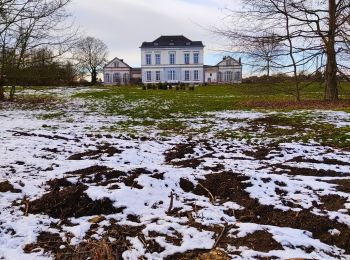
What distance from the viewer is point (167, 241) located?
11.3ft

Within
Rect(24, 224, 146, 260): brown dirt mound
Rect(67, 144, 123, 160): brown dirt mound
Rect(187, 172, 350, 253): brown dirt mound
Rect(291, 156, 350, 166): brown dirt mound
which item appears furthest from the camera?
Rect(67, 144, 123, 160): brown dirt mound

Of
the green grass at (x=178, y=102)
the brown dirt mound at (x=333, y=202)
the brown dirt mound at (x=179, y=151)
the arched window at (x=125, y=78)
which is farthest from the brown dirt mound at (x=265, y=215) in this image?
the arched window at (x=125, y=78)

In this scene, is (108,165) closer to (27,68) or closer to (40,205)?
(40,205)

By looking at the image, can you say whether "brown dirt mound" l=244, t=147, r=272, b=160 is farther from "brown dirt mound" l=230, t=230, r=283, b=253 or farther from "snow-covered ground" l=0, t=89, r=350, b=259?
"brown dirt mound" l=230, t=230, r=283, b=253

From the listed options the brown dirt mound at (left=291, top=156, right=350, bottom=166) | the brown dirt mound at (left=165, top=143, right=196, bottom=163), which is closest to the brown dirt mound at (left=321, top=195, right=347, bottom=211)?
the brown dirt mound at (left=291, top=156, right=350, bottom=166)

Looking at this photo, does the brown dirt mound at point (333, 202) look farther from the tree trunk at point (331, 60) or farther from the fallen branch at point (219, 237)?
the tree trunk at point (331, 60)

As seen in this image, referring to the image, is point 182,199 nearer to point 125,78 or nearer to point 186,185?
point 186,185

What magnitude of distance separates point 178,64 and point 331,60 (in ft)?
181

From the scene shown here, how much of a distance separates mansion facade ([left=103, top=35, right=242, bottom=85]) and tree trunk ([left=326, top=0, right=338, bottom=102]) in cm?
5255

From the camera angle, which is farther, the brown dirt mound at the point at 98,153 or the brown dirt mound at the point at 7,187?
the brown dirt mound at the point at 98,153

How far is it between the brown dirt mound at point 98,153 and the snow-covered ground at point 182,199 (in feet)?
0.06

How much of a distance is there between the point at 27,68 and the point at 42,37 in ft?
5.64

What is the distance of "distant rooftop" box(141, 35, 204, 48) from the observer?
73.0m

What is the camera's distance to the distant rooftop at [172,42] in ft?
240
